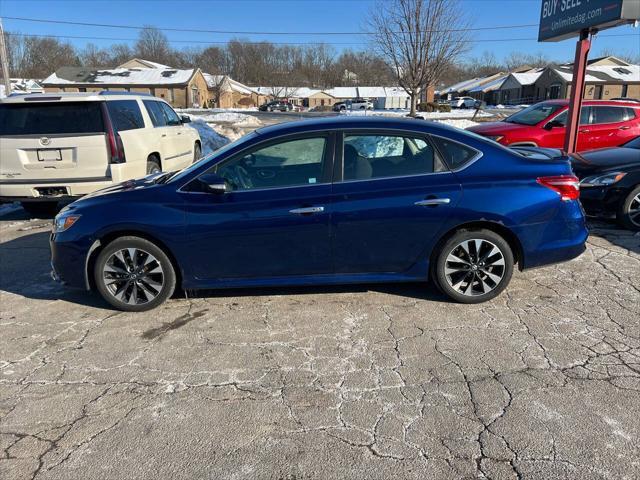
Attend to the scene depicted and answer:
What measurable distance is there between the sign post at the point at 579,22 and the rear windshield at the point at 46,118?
8513mm

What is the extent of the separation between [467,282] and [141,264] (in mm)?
2930

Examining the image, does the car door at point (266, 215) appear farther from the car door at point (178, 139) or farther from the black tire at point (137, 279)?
the car door at point (178, 139)

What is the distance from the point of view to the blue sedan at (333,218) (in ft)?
12.8

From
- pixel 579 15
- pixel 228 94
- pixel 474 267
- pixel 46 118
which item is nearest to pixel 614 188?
pixel 474 267

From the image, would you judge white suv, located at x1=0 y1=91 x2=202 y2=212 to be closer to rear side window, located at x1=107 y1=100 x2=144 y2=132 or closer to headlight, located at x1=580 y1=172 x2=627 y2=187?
rear side window, located at x1=107 y1=100 x2=144 y2=132

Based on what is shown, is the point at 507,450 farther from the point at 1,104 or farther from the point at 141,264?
the point at 1,104

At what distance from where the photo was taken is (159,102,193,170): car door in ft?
29.4

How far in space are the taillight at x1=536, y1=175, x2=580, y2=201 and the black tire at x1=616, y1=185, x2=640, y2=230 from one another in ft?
9.23

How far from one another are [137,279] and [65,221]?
823 millimetres

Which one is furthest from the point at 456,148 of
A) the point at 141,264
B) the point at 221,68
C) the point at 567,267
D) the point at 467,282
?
the point at 221,68

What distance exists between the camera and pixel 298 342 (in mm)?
3586

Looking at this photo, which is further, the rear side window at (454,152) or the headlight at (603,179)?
the headlight at (603,179)

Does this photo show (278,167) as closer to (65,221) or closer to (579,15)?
(65,221)

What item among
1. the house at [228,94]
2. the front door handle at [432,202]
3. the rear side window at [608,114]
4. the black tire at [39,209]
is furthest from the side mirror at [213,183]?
the house at [228,94]
